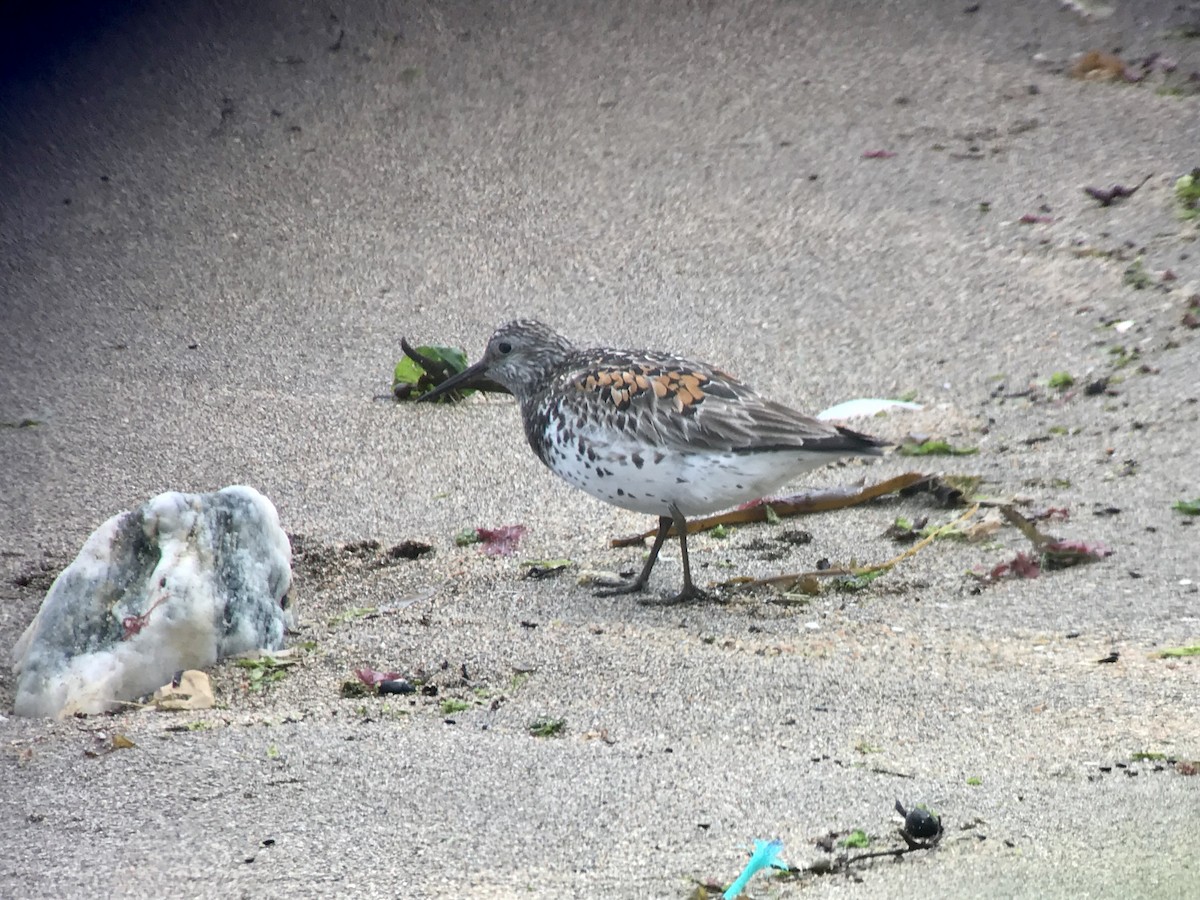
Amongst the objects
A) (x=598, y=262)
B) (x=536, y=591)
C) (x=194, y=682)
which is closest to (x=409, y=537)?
(x=536, y=591)

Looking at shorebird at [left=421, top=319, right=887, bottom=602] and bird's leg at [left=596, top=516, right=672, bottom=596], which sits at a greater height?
Result: shorebird at [left=421, top=319, right=887, bottom=602]

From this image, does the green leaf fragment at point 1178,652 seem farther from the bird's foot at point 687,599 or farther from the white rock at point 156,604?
the white rock at point 156,604

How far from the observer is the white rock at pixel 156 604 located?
390 cm

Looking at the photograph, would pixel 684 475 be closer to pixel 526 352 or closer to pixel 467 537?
pixel 467 537

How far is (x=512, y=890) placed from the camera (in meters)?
2.77

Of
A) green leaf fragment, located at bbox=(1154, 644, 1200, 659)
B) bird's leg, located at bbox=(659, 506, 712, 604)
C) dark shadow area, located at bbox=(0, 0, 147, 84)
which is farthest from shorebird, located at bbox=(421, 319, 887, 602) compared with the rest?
dark shadow area, located at bbox=(0, 0, 147, 84)

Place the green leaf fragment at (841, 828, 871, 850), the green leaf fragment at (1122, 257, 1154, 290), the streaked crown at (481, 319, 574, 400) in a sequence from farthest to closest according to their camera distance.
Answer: the green leaf fragment at (1122, 257, 1154, 290), the streaked crown at (481, 319, 574, 400), the green leaf fragment at (841, 828, 871, 850)

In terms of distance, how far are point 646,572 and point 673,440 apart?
1.49 ft

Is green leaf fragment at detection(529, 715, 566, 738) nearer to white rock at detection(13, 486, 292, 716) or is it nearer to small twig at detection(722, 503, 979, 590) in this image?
white rock at detection(13, 486, 292, 716)

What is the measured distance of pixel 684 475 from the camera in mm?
4805

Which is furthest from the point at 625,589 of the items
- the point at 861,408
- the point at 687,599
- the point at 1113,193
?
the point at 1113,193

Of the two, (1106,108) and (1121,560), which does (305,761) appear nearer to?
(1121,560)

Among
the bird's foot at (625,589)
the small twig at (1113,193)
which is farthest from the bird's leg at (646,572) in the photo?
the small twig at (1113,193)

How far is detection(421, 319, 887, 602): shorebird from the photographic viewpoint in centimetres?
473
